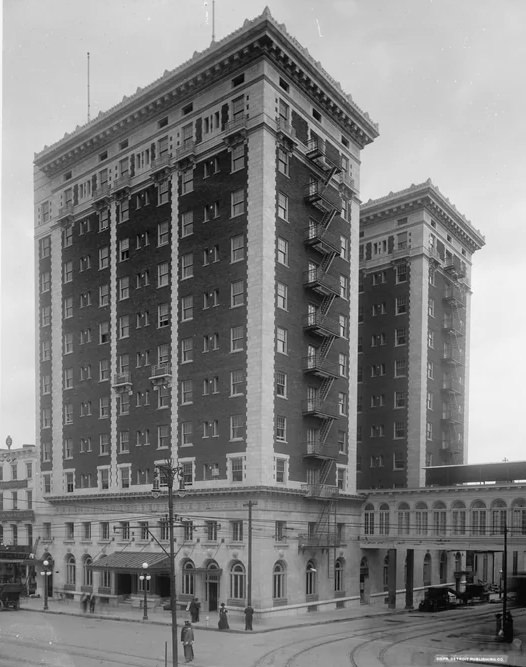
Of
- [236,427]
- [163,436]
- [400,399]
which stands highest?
[400,399]

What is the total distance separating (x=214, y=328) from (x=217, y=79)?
18.2 meters

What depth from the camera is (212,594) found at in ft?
175

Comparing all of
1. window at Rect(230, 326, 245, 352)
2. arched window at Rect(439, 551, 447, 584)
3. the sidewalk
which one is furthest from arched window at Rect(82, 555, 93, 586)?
arched window at Rect(439, 551, 447, 584)

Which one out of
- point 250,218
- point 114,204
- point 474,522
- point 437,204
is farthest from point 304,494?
point 437,204

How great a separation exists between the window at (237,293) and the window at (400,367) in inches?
1061

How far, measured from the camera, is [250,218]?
176 ft

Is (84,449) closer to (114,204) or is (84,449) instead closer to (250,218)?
(114,204)

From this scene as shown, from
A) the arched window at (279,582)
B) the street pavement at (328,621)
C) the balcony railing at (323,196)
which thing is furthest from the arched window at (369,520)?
the balcony railing at (323,196)

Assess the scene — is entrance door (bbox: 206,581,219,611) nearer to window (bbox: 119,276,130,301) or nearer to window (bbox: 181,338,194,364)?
window (bbox: 181,338,194,364)

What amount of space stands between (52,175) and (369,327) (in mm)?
34591

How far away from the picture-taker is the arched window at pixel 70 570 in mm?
64062

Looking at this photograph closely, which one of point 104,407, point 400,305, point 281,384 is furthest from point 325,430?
point 400,305

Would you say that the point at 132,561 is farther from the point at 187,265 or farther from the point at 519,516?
the point at 519,516

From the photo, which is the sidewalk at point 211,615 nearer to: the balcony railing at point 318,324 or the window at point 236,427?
the window at point 236,427
